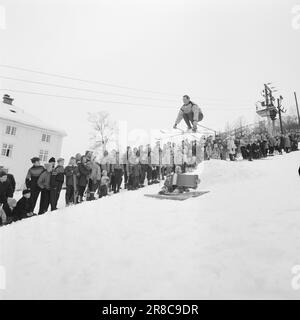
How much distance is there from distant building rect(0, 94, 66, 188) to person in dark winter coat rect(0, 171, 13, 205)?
21.7 meters

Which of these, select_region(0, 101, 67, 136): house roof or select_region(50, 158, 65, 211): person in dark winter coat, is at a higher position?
select_region(0, 101, 67, 136): house roof

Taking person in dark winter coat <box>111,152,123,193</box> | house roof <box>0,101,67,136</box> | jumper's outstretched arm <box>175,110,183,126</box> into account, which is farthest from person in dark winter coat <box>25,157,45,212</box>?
house roof <box>0,101,67,136</box>

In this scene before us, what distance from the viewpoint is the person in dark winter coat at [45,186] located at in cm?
750

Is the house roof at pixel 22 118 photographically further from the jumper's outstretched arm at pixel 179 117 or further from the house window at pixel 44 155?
the jumper's outstretched arm at pixel 179 117

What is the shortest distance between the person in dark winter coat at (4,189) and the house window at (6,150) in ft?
76.9

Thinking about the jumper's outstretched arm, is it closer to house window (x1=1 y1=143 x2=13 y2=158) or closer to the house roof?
house window (x1=1 y1=143 x2=13 y2=158)

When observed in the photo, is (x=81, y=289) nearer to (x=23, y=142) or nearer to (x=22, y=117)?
(x=23, y=142)

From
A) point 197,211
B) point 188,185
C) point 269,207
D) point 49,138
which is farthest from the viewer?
point 49,138

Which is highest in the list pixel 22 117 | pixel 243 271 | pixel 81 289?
pixel 22 117

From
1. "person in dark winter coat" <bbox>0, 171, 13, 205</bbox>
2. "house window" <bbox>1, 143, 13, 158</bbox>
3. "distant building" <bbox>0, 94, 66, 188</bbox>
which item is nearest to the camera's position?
"person in dark winter coat" <bbox>0, 171, 13, 205</bbox>

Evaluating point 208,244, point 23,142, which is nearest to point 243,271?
point 208,244

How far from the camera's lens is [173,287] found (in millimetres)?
2869

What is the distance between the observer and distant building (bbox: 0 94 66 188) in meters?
27.4

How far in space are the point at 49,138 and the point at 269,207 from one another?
31163mm
